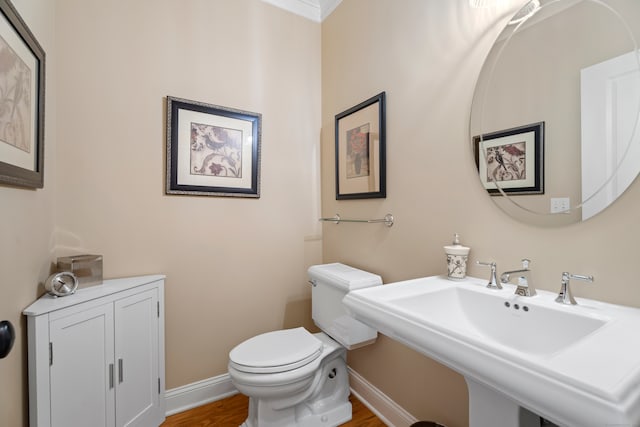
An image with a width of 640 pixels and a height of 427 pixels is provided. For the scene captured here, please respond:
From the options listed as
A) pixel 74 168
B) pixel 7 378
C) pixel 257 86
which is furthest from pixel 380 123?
pixel 7 378

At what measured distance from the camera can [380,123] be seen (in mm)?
1560

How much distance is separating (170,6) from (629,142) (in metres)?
2.18

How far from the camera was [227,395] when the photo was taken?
5.82 ft

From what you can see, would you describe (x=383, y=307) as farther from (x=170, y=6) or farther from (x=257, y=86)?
(x=170, y=6)

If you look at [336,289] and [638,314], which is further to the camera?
[336,289]

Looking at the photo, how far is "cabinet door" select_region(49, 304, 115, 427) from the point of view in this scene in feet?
3.52

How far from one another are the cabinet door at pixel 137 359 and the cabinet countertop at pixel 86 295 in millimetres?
62

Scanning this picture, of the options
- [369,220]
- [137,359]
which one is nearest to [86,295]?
[137,359]

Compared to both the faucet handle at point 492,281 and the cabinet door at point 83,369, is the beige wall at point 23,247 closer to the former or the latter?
the cabinet door at point 83,369

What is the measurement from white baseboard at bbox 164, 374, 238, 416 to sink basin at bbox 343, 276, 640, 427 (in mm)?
1339

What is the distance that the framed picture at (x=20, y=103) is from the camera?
86cm

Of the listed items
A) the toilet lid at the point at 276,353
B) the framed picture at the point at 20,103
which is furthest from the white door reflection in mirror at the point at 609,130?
the framed picture at the point at 20,103

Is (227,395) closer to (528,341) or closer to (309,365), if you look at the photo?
(309,365)

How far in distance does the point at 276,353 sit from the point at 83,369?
79cm
